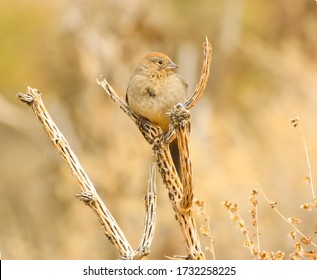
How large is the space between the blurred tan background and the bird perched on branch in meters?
1.68

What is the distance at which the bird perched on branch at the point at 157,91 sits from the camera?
4.48m

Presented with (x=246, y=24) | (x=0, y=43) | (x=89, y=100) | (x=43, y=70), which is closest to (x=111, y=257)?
(x=89, y=100)

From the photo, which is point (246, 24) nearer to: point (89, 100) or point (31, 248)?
point (89, 100)

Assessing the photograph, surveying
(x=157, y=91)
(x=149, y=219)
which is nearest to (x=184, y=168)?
(x=149, y=219)

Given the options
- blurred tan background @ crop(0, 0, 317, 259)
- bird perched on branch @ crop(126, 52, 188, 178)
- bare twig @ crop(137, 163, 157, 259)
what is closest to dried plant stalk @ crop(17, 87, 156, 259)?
bare twig @ crop(137, 163, 157, 259)

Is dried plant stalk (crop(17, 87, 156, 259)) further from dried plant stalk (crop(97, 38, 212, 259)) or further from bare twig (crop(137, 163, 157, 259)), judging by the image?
dried plant stalk (crop(97, 38, 212, 259))

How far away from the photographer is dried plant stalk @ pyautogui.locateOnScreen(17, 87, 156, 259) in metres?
3.27

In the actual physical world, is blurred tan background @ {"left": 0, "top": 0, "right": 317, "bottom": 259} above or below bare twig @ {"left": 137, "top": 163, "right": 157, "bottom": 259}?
above

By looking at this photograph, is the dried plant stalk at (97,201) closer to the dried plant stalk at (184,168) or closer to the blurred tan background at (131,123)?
the dried plant stalk at (184,168)

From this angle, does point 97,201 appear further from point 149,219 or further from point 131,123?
point 131,123

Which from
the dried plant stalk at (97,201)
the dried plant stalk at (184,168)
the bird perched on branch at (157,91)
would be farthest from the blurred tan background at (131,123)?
the dried plant stalk at (97,201)

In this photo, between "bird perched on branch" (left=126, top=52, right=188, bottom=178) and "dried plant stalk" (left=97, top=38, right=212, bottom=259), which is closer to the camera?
"dried plant stalk" (left=97, top=38, right=212, bottom=259)

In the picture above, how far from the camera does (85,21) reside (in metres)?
7.91
